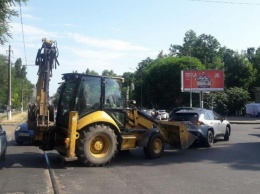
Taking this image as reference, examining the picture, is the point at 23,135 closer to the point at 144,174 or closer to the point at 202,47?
the point at 144,174

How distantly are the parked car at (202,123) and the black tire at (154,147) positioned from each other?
324 cm

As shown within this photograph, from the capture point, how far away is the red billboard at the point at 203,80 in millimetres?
54719

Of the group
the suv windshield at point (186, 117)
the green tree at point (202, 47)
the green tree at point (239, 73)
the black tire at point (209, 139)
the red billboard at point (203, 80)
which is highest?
the green tree at point (202, 47)

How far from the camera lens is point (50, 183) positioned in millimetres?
8828

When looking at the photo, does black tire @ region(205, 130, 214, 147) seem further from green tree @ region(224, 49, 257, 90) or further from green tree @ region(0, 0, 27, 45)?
green tree @ region(224, 49, 257, 90)

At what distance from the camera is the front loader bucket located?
1370 cm

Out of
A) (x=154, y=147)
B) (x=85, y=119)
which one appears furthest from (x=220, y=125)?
(x=85, y=119)

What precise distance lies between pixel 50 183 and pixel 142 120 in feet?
16.3

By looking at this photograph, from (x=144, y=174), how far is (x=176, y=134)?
161 inches

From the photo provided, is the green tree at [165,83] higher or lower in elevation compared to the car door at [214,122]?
higher

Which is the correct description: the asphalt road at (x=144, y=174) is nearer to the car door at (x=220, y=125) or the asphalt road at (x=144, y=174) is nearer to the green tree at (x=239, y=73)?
the car door at (x=220, y=125)

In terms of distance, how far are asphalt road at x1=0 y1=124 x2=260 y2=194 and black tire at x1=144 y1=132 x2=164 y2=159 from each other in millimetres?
240

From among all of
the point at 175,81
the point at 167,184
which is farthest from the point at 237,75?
the point at 167,184

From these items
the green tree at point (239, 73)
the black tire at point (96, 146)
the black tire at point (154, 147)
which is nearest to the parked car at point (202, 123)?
the black tire at point (154, 147)
